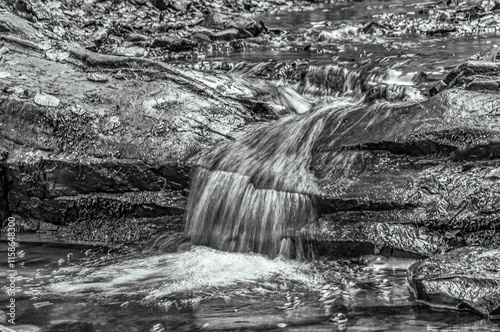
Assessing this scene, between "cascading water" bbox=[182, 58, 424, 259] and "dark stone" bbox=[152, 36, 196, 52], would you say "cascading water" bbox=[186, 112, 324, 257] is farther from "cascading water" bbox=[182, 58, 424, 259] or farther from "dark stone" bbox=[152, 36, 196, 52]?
"dark stone" bbox=[152, 36, 196, 52]

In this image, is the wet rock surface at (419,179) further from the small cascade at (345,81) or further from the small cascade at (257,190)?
the small cascade at (345,81)

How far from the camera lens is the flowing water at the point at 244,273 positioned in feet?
17.5

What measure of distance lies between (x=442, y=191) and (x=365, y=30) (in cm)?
1019

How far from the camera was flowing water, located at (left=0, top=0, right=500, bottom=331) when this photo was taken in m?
5.34

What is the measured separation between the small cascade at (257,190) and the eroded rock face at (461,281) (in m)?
1.40

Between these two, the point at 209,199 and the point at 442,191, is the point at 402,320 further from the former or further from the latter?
the point at 209,199

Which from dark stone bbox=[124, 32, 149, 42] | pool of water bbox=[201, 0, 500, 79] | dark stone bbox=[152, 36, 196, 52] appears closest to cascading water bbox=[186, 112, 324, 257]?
pool of water bbox=[201, 0, 500, 79]

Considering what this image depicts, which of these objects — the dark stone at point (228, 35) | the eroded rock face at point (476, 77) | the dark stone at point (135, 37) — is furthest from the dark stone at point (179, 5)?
the eroded rock face at point (476, 77)

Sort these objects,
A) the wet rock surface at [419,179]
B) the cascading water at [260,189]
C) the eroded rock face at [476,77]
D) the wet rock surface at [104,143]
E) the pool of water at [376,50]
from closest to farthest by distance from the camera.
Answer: the wet rock surface at [419,179], the cascading water at [260,189], the eroded rock face at [476,77], the wet rock surface at [104,143], the pool of water at [376,50]

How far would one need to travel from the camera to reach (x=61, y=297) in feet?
19.6

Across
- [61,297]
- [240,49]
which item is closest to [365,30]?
[240,49]

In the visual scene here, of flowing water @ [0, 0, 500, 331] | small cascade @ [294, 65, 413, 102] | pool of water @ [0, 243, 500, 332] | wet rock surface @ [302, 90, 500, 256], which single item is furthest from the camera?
small cascade @ [294, 65, 413, 102]

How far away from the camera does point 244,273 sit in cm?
632

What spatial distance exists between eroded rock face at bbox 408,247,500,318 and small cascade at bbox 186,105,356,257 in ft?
4.58
